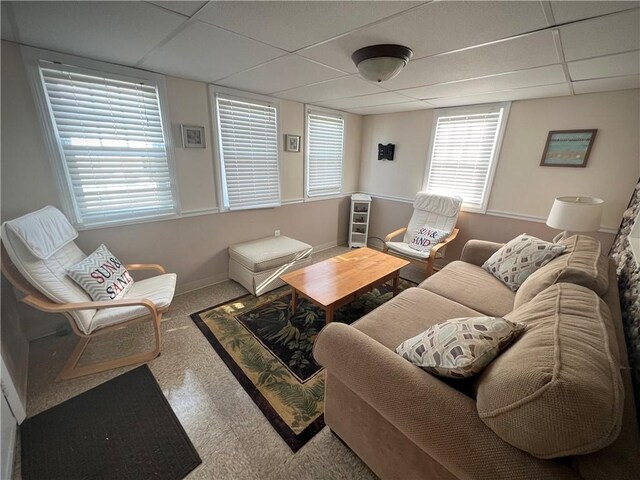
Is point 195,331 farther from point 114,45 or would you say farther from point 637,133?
point 637,133

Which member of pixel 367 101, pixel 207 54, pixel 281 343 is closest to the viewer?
pixel 207 54

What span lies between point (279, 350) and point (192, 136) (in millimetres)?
2197

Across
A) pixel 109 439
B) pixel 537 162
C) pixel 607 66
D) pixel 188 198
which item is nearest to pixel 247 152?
pixel 188 198

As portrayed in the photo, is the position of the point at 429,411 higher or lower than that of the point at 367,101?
lower

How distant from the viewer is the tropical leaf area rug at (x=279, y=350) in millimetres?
1562

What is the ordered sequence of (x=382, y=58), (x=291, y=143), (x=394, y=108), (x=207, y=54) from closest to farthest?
(x=382, y=58), (x=207, y=54), (x=291, y=143), (x=394, y=108)

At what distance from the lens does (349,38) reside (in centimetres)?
150

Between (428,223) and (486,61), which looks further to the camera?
(428,223)

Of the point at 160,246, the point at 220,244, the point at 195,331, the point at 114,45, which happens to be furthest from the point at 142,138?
the point at 195,331

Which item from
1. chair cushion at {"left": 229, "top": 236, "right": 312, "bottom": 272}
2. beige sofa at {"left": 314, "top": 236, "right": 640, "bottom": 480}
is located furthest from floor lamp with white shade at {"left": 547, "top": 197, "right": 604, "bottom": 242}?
chair cushion at {"left": 229, "top": 236, "right": 312, "bottom": 272}

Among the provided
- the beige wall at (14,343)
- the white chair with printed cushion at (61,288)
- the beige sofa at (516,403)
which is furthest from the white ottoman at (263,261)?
the beige wall at (14,343)

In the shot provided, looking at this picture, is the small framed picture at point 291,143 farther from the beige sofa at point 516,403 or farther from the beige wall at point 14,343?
the beige wall at point 14,343

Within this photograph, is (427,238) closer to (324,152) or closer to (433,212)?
(433,212)

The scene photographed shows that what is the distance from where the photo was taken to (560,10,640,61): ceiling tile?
122cm
